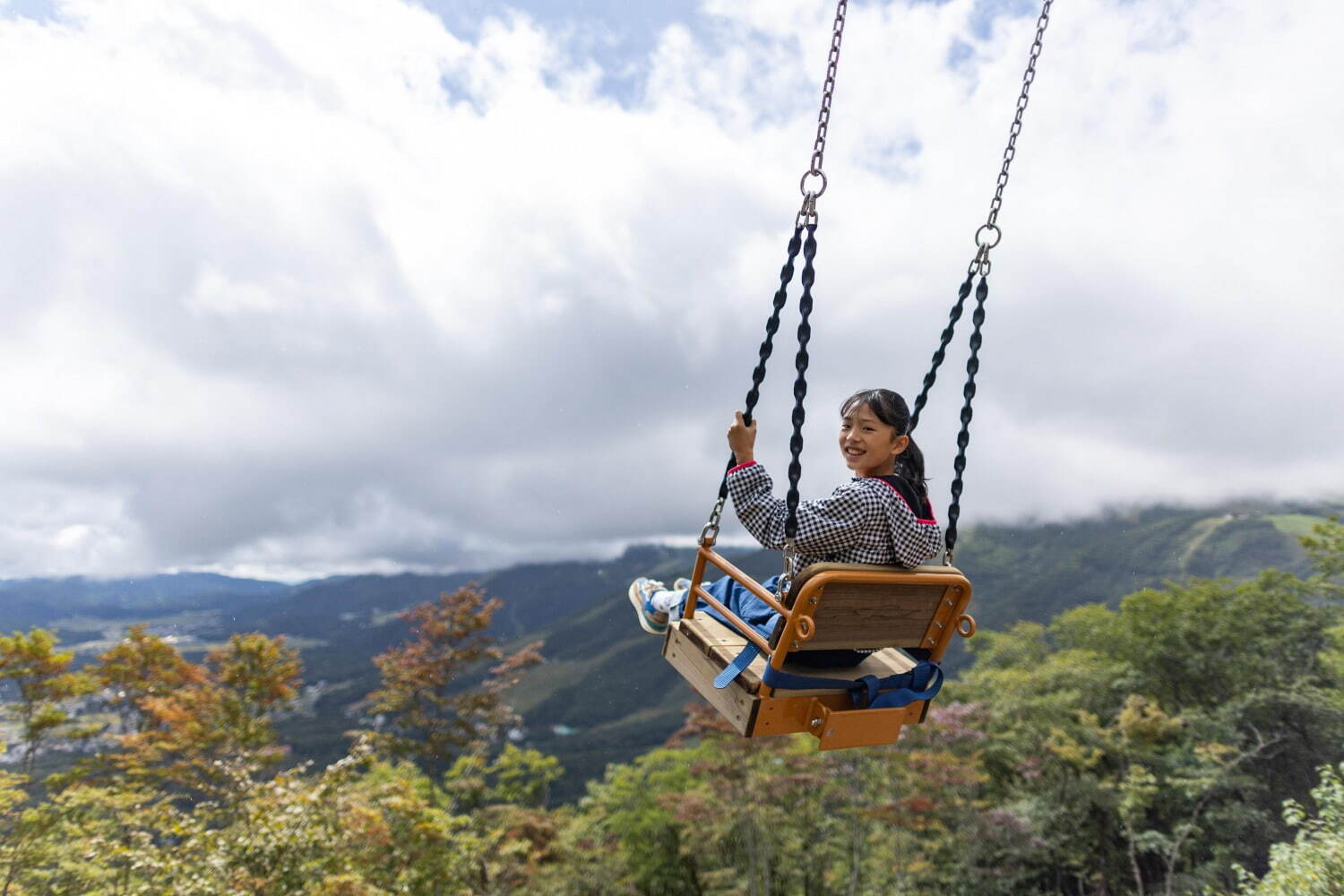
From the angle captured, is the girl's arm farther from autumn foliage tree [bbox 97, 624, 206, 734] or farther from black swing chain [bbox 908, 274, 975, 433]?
autumn foliage tree [bbox 97, 624, 206, 734]

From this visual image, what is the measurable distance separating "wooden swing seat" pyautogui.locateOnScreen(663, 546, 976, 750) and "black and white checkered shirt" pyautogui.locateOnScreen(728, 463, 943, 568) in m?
0.11

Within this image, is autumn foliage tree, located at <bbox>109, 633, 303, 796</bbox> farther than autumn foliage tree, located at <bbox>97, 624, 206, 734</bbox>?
No

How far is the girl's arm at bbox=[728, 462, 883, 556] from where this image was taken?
263cm

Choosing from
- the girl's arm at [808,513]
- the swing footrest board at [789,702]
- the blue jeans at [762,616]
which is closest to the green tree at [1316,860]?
the swing footrest board at [789,702]

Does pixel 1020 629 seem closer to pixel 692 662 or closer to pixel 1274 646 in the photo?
pixel 1274 646

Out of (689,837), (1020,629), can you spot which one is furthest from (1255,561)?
(689,837)

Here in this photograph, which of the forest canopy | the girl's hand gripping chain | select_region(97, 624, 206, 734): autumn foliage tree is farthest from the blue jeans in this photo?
select_region(97, 624, 206, 734): autumn foliage tree

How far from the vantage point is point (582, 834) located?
677 inches

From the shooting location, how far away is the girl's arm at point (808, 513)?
2635mm

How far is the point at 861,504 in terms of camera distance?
2.72m

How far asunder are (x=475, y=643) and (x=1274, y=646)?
2370 cm

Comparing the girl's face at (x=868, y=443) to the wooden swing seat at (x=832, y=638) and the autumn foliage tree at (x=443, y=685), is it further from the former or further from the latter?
the autumn foliage tree at (x=443, y=685)

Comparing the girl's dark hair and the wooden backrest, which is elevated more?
the girl's dark hair

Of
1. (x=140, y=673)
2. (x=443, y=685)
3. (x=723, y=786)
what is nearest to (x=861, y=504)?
(x=443, y=685)
